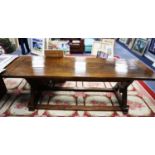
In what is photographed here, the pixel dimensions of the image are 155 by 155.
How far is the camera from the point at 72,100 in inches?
84.0

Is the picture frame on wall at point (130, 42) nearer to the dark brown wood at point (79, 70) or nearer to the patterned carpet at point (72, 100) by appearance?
the patterned carpet at point (72, 100)

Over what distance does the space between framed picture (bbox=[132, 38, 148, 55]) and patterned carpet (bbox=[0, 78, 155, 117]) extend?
192 cm

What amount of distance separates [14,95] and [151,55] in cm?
313

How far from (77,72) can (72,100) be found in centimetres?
62

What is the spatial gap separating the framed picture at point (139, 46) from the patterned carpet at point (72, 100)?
6.29ft

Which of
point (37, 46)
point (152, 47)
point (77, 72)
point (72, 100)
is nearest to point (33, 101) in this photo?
point (72, 100)

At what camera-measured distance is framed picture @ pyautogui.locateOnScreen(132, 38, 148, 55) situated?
4117 mm

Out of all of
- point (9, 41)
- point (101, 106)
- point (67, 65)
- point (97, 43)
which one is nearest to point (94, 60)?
point (67, 65)

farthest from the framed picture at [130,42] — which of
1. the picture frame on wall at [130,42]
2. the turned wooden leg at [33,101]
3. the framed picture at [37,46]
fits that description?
the turned wooden leg at [33,101]

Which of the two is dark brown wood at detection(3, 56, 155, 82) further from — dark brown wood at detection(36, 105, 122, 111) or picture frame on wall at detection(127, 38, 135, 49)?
picture frame on wall at detection(127, 38, 135, 49)

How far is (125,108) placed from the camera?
6.26 ft

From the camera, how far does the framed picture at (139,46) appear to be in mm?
4117

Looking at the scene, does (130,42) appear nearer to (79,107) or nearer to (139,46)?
(139,46)

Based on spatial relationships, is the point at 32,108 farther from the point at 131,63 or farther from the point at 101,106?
the point at 131,63
